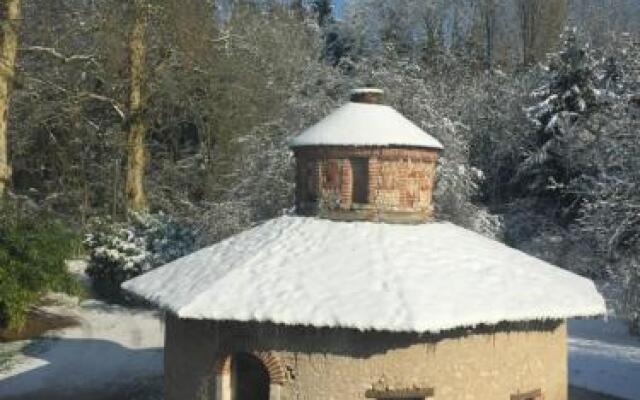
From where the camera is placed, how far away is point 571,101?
30938 mm

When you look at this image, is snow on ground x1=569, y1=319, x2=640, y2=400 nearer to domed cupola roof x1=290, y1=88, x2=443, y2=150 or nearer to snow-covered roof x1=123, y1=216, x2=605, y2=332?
snow-covered roof x1=123, y1=216, x2=605, y2=332

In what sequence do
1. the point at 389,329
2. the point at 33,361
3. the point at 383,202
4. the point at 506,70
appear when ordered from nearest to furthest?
the point at 389,329
the point at 383,202
the point at 33,361
the point at 506,70

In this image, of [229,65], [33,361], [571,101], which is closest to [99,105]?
[229,65]

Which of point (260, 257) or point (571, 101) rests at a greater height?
point (571, 101)

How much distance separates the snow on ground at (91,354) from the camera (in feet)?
60.5

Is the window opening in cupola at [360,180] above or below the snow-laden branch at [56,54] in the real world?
below

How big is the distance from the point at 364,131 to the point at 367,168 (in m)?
0.59

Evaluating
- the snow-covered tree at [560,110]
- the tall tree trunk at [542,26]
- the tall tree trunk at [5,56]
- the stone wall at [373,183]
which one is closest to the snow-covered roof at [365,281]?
the stone wall at [373,183]

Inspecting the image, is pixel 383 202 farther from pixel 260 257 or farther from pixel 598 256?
pixel 598 256

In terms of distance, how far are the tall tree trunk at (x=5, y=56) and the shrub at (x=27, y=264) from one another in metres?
1.67

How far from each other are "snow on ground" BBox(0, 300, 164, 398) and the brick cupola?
26.8ft

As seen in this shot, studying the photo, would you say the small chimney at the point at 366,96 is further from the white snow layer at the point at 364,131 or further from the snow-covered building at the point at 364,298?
the white snow layer at the point at 364,131

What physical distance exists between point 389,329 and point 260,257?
9.13ft

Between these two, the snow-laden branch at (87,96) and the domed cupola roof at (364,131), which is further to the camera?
the snow-laden branch at (87,96)
